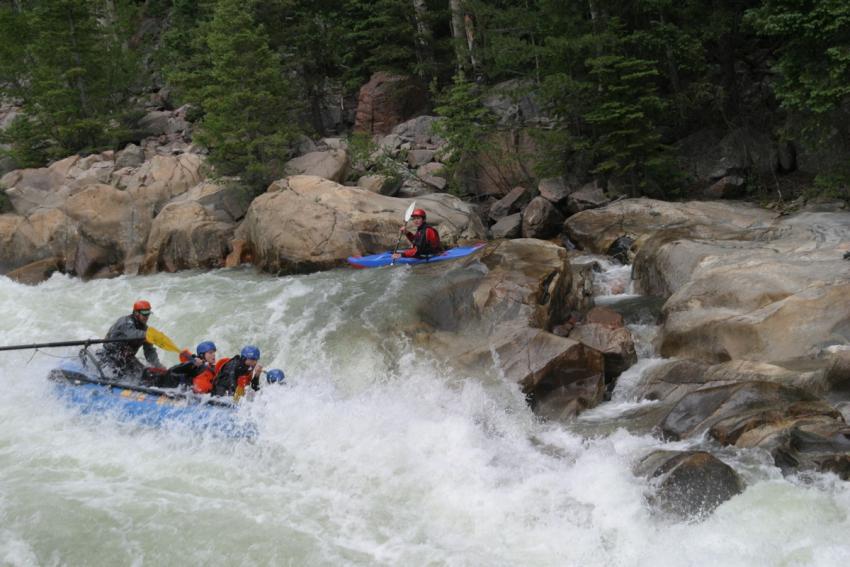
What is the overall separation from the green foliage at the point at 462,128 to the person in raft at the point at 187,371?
9252 mm

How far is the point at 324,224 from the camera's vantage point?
1397cm

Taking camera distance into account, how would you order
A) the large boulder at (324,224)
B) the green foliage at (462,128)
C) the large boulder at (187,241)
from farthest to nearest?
the green foliage at (462,128) → the large boulder at (187,241) → the large boulder at (324,224)

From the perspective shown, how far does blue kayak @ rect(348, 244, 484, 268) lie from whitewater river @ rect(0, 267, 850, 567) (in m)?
2.28

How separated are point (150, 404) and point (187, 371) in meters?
0.70

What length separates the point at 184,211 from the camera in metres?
15.7

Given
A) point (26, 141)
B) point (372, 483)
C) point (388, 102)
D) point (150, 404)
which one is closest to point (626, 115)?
point (388, 102)

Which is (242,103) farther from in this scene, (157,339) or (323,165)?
(157,339)

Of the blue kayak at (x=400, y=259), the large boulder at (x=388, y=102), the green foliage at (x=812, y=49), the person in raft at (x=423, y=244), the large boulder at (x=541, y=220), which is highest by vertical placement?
the green foliage at (x=812, y=49)

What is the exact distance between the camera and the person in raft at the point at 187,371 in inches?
333

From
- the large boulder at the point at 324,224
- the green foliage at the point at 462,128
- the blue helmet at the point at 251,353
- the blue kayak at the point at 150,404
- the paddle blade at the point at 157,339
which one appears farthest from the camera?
the green foliage at the point at 462,128

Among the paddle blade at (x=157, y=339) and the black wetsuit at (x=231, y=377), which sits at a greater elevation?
the paddle blade at (x=157, y=339)

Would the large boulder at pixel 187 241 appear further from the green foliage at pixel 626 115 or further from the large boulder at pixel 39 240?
the green foliage at pixel 626 115

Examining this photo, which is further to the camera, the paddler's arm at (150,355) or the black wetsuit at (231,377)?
the paddler's arm at (150,355)

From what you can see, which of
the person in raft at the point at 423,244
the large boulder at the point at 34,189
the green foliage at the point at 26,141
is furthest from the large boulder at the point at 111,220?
the person in raft at the point at 423,244
